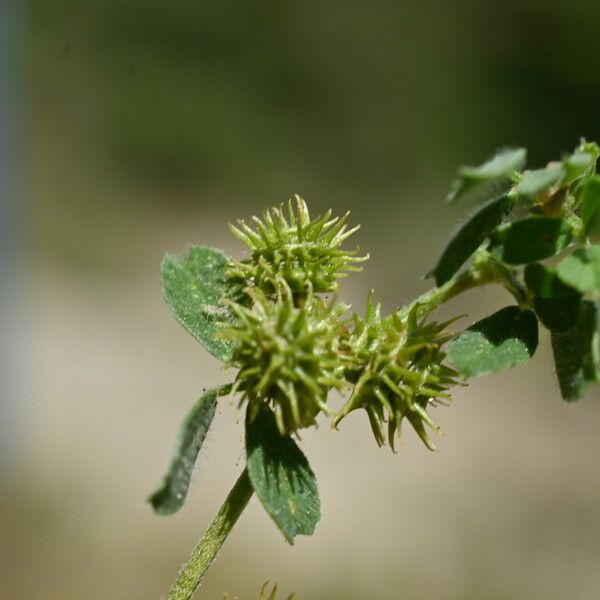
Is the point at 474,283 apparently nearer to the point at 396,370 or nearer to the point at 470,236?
the point at 470,236

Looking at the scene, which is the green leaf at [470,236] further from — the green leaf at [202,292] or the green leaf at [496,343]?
the green leaf at [202,292]

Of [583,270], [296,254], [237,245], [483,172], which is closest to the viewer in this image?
[483,172]

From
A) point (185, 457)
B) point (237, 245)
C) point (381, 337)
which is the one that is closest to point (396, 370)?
point (381, 337)

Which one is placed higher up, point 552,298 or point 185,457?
point 552,298

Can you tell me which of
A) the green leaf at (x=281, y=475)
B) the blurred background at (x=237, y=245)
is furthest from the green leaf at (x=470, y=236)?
the blurred background at (x=237, y=245)

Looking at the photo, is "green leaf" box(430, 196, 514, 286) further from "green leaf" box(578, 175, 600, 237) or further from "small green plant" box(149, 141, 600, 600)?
"green leaf" box(578, 175, 600, 237)

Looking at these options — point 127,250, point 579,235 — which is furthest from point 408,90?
point 579,235

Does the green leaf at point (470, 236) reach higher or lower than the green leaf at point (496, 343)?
higher
